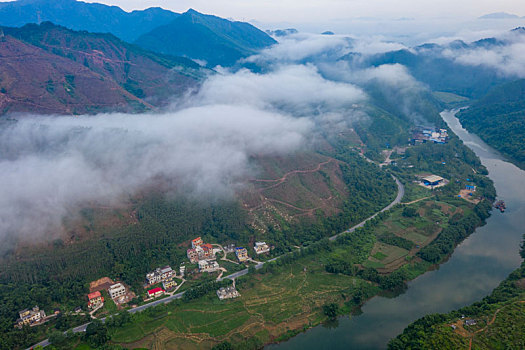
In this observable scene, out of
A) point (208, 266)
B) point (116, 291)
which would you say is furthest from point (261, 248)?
point (116, 291)

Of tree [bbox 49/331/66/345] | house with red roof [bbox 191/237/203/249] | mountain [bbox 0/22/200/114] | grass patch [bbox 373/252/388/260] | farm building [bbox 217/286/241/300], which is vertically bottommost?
grass patch [bbox 373/252/388/260]

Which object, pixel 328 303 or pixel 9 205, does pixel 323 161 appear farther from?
pixel 9 205

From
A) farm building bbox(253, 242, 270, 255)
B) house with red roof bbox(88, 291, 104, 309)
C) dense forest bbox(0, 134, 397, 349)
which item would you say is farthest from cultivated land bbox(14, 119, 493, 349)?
dense forest bbox(0, 134, 397, 349)

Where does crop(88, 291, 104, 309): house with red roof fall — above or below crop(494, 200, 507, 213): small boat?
above

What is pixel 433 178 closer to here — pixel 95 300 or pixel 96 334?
pixel 95 300

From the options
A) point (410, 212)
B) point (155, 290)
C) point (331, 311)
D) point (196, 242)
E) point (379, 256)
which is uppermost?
point (196, 242)

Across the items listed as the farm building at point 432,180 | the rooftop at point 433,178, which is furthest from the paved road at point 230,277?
the rooftop at point 433,178

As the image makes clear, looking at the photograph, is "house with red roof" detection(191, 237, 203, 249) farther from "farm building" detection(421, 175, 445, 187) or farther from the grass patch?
"farm building" detection(421, 175, 445, 187)
